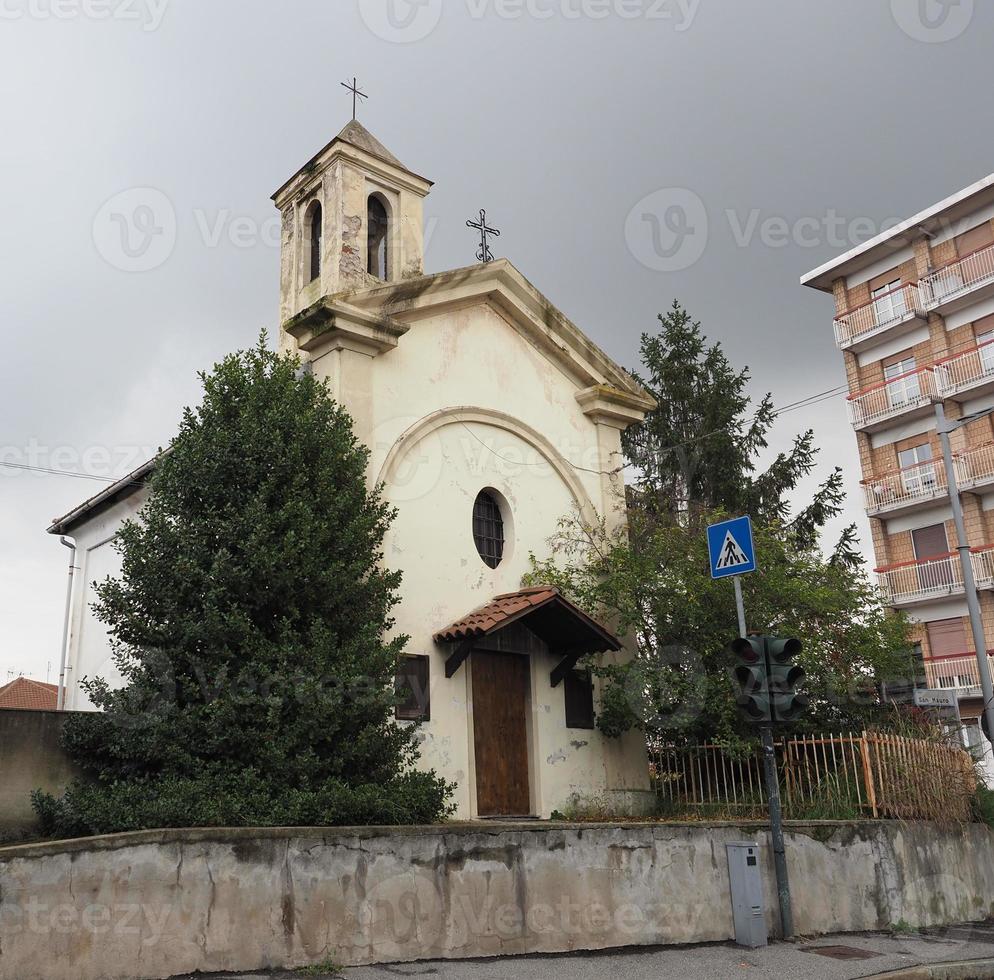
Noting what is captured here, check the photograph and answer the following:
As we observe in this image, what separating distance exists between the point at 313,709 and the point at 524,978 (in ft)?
9.37

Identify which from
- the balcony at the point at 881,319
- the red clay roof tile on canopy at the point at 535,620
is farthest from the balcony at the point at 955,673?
the red clay roof tile on canopy at the point at 535,620

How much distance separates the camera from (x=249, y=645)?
28.6ft

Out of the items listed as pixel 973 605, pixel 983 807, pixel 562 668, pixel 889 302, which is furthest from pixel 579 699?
pixel 889 302

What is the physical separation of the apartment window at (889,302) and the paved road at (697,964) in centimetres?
2646

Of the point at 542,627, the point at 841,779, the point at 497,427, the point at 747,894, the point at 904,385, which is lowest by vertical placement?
the point at 747,894

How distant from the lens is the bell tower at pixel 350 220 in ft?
44.6

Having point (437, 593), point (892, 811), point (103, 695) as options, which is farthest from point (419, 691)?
point (892, 811)

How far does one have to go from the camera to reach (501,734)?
12469 millimetres

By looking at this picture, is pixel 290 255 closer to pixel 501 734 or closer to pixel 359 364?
pixel 359 364

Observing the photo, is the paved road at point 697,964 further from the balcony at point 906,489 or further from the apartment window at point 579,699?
the balcony at point 906,489

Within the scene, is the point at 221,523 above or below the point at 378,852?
above

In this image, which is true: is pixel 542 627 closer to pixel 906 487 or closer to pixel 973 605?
pixel 973 605

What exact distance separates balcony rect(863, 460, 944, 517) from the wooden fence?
19.0 metres

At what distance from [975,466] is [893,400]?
13.6 feet
